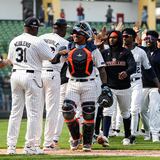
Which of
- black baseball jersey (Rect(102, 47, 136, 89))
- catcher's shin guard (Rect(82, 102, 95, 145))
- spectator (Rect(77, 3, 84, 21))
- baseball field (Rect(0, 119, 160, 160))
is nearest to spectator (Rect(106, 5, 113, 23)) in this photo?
spectator (Rect(77, 3, 84, 21))

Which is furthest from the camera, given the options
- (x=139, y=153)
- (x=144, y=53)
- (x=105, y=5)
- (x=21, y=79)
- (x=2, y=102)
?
(x=105, y=5)

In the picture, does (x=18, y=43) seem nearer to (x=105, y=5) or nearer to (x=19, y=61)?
(x=19, y=61)

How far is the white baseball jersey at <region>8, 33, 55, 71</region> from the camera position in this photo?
1127 cm

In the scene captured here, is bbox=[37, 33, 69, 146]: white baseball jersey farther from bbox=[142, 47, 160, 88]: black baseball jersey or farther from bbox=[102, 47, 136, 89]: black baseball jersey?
bbox=[142, 47, 160, 88]: black baseball jersey

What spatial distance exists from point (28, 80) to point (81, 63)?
102cm

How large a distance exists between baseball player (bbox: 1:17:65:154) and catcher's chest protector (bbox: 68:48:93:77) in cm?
52

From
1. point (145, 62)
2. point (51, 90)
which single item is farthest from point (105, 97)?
point (145, 62)

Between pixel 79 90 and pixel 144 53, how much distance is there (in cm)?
298

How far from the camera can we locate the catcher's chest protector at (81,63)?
463 inches

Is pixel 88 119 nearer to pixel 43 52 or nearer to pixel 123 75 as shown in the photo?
pixel 43 52

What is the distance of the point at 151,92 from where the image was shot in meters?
14.9

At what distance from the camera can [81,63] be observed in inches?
462

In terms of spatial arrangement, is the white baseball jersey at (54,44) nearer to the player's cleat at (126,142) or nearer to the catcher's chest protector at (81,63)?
the catcher's chest protector at (81,63)

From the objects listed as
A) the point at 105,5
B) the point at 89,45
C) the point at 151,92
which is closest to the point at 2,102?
the point at 151,92
